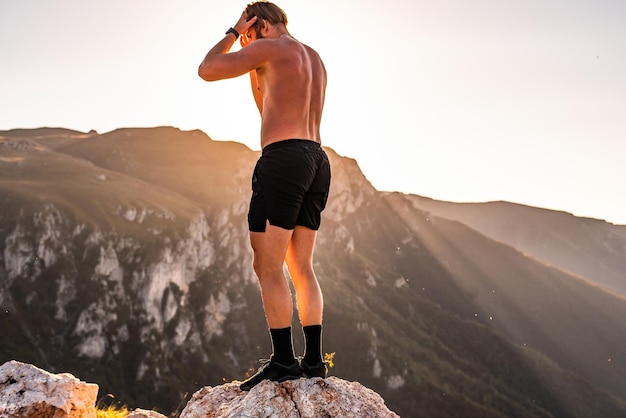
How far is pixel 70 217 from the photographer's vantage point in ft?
520

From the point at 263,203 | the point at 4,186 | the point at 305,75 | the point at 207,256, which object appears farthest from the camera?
the point at 207,256

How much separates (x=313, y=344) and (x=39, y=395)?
3.17 m

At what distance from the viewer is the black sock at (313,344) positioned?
16.4 feet

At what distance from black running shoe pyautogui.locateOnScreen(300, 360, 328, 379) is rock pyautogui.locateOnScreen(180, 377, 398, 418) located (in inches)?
3.0

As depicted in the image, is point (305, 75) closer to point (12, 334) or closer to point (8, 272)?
point (12, 334)

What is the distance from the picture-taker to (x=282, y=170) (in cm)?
456

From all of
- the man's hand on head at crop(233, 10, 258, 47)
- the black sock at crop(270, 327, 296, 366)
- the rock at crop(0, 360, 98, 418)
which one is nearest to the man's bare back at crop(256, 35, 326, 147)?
the man's hand on head at crop(233, 10, 258, 47)

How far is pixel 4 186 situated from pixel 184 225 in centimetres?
6229

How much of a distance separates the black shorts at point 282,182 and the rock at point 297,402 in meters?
1.60

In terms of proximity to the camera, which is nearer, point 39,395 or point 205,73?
point 205,73

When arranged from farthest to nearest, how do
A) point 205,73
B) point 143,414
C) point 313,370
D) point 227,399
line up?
point 143,414
point 227,399
point 313,370
point 205,73

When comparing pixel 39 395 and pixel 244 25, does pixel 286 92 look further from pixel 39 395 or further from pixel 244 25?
pixel 39 395

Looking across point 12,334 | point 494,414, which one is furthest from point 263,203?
point 494,414

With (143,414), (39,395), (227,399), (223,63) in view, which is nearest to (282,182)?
(223,63)
